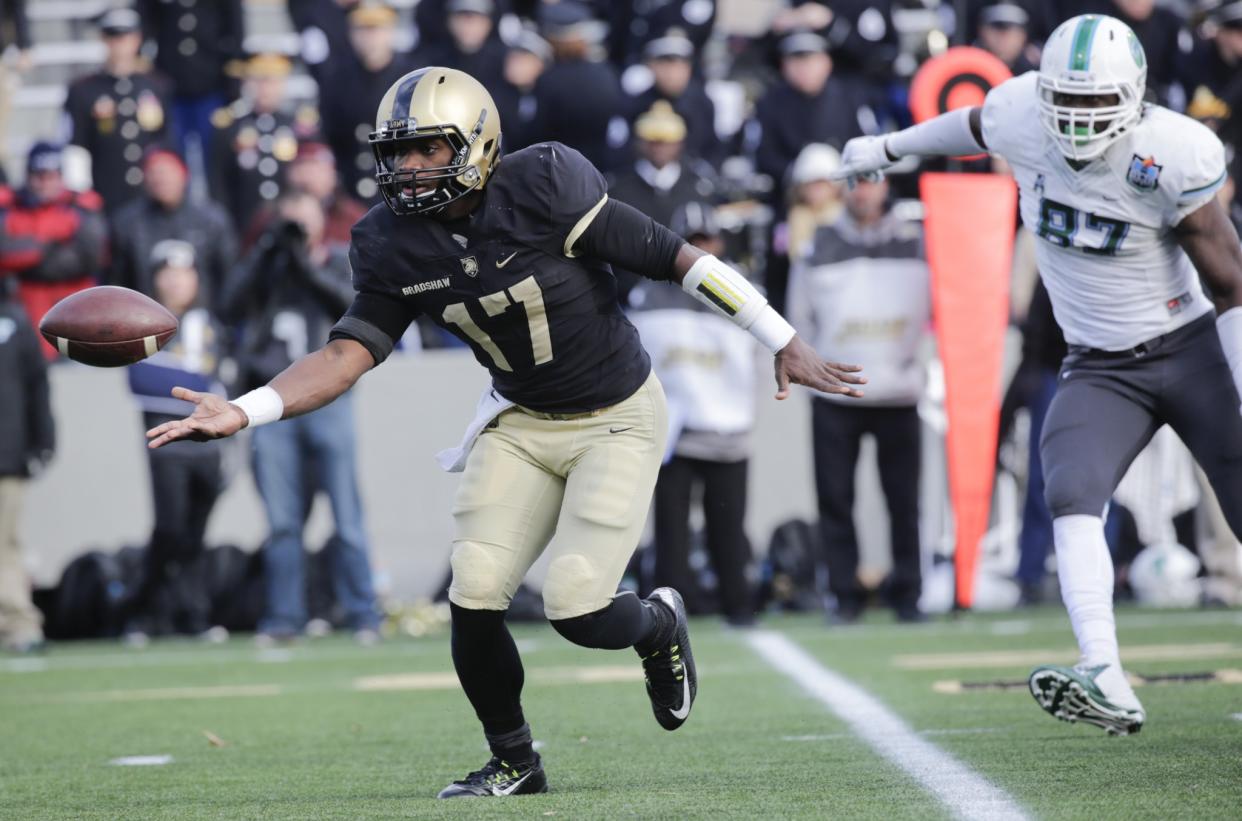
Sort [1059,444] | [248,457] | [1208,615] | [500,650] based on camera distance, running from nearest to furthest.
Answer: [500,650]
[1059,444]
[1208,615]
[248,457]

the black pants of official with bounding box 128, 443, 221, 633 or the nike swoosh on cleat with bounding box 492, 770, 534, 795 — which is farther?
the black pants of official with bounding box 128, 443, 221, 633

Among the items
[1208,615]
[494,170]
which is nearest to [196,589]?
[1208,615]

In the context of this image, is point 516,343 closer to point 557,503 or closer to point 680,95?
point 557,503

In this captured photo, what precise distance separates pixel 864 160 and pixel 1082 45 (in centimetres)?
97

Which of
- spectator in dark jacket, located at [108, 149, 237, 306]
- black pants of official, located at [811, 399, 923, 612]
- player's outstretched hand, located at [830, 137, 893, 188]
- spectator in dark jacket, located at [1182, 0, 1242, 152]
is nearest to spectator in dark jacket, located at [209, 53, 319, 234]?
A: spectator in dark jacket, located at [108, 149, 237, 306]

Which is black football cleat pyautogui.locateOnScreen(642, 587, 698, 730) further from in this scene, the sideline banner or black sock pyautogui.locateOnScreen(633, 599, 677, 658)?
the sideline banner

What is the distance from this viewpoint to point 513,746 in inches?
187

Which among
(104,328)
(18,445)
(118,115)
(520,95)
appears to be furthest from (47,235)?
(104,328)

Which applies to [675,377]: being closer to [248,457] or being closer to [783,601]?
[783,601]

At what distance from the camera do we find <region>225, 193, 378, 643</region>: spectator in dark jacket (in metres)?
9.41

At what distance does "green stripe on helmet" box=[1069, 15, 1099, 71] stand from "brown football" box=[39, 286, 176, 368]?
2.45m

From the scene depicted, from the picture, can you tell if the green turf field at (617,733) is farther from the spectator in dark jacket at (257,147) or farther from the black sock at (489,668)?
the spectator in dark jacket at (257,147)

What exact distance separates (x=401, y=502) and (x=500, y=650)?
20.2 ft

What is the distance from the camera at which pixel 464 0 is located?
1177 centimetres
